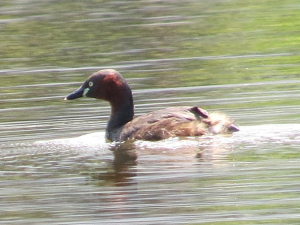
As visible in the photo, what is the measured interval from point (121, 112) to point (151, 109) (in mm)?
688

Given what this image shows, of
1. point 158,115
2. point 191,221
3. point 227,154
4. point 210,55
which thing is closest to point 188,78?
point 210,55

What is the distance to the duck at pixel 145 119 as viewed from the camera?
10.6 m

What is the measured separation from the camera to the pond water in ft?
26.2

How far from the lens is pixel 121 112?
11758mm

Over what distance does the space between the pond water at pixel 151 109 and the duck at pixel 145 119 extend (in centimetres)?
15

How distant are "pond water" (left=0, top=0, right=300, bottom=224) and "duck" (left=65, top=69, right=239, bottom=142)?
15 cm

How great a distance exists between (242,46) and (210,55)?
891mm

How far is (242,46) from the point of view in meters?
16.1

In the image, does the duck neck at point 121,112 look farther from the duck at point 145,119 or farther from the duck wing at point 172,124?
the duck wing at point 172,124

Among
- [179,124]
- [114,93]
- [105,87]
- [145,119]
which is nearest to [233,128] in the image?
[179,124]

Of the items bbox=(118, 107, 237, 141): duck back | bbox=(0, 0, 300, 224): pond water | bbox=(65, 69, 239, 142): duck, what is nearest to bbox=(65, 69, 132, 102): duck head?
bbox=(65, 69, 239, 142): duck

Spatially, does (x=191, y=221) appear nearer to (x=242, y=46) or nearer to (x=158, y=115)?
(x=158, y=115)

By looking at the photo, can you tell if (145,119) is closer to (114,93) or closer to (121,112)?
(121,112)

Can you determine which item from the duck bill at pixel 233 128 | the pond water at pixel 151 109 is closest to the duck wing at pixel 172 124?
the pond water at pixel 151 109
